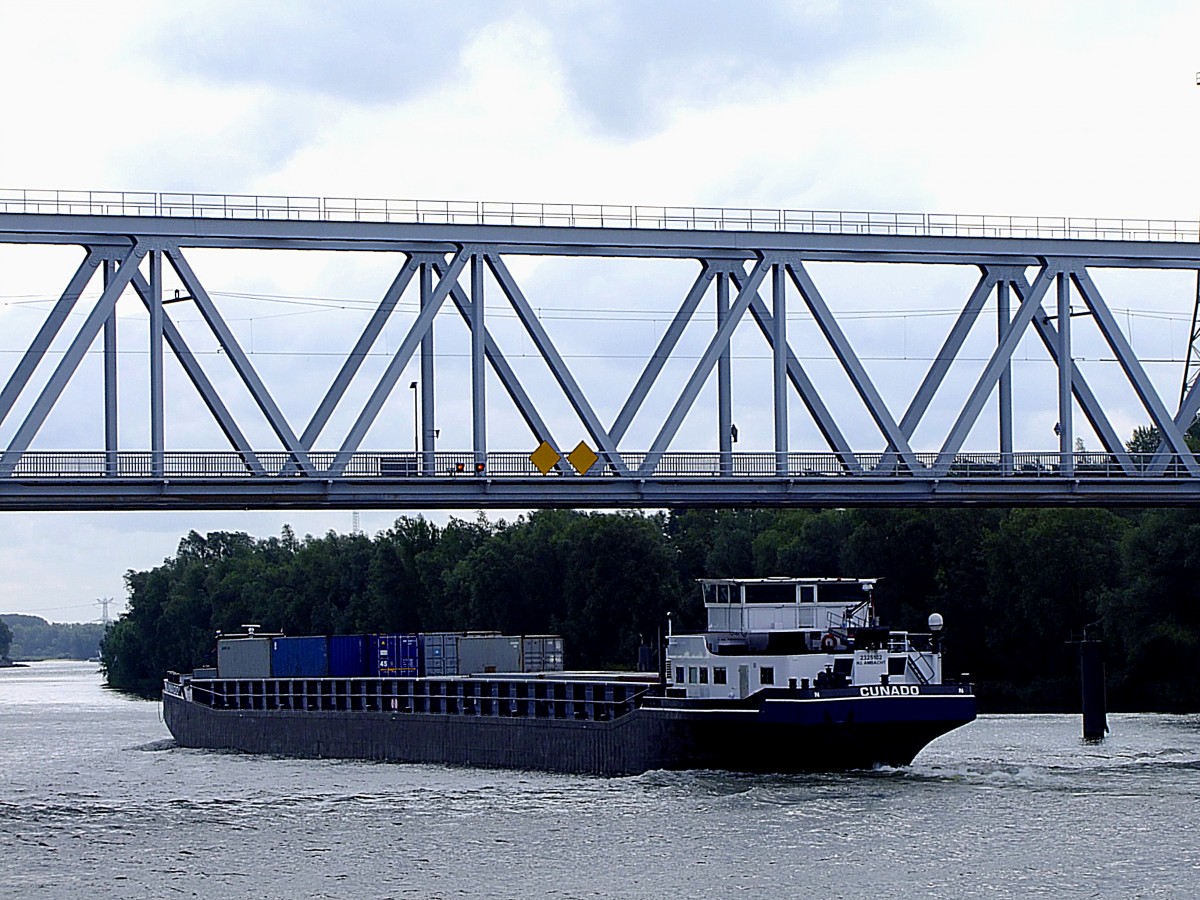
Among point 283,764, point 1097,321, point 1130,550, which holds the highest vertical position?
point 1097,321

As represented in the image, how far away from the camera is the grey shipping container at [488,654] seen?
75250 mm

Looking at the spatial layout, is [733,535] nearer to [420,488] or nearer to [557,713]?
[557,713]

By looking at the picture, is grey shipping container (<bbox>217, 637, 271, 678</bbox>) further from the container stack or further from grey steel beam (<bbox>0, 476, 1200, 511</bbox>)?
grey steel beam (<bbox>0, 476, 1200, 511</bbox>)

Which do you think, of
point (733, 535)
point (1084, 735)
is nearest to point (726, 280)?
point (1084, 735)

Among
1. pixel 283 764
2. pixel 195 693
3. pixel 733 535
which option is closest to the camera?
pixel 283 764

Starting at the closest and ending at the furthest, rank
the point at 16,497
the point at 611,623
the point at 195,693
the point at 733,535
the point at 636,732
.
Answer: the point at 16,497 → the point at 636,732 → the point at 195,693 → the point at 611,623 → the point at 733,535

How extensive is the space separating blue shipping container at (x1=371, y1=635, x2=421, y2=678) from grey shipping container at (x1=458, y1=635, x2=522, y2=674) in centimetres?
187

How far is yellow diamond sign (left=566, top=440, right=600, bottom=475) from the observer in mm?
54281

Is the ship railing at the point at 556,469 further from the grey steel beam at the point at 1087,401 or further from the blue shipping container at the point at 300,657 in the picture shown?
the blue shipping container at the point at 300,657

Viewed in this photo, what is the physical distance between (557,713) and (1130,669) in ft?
121

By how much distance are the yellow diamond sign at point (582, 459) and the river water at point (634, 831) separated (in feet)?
29.9

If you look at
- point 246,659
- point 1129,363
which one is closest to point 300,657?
point 246,659

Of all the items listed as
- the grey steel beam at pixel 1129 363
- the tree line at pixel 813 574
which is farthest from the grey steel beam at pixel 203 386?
the tree line at pixel 813 574

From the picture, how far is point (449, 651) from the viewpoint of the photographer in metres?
74.9
